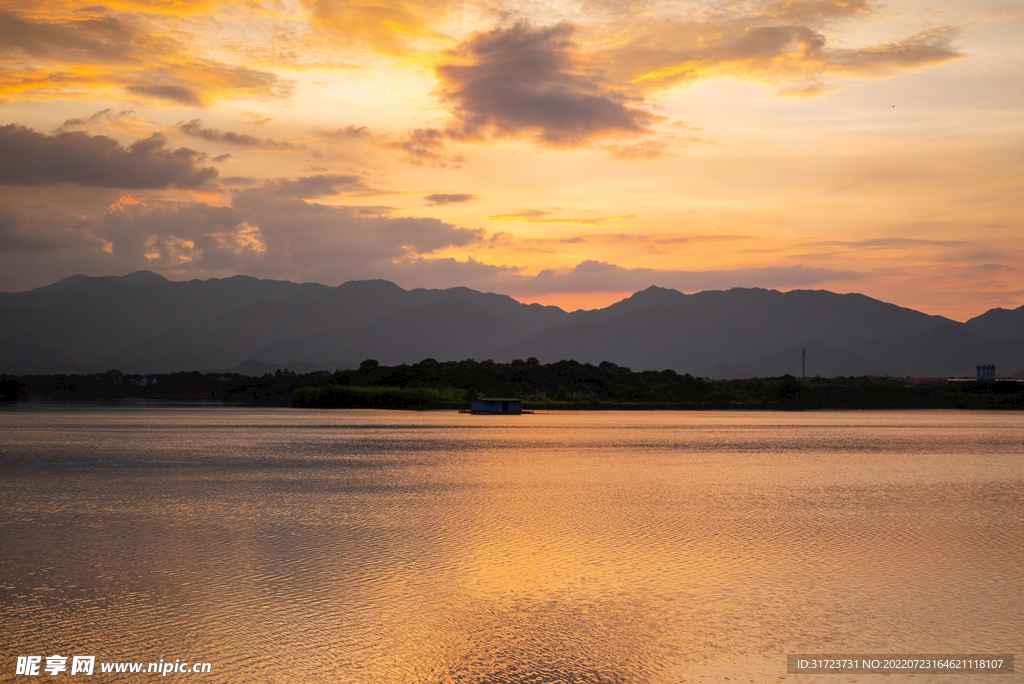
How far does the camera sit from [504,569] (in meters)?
19.5

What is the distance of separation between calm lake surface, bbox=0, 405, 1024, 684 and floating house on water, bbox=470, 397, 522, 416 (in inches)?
3106

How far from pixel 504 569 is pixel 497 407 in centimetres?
10369

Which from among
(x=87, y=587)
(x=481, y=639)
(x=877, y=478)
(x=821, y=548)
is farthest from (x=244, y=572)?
(x=877, y=478)

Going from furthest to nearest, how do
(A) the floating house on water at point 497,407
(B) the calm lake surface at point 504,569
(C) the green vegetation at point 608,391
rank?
(C) the green vegetation at point 608,391 → (A) the floating house on water at point 497,407 → (B) the calm lake surface at point 504,569

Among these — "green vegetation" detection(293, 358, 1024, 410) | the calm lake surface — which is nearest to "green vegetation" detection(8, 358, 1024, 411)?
"green vegetation" detection(293, 358, 1024, 410)

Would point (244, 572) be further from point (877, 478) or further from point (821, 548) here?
point (877, 478)

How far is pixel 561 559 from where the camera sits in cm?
2066

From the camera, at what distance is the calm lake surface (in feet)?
44.4

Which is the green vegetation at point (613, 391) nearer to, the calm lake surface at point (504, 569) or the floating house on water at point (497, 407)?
the floating house on water at point (497, 407)

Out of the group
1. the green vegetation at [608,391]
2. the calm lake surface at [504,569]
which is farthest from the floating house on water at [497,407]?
the calm lake surface at [504,569]

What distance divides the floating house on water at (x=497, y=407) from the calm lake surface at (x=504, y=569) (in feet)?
259

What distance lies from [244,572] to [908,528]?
64.3ft

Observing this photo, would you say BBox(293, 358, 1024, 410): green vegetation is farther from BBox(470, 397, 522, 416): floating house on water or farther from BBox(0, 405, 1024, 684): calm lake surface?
BBox(0, 405, 1024, 684): calm lake surface

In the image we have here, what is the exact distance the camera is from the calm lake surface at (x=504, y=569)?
1355 centimetres
